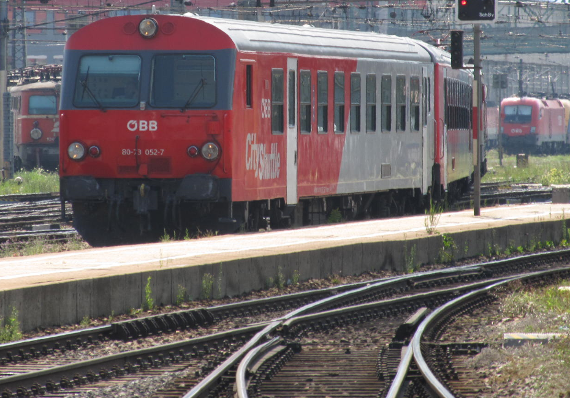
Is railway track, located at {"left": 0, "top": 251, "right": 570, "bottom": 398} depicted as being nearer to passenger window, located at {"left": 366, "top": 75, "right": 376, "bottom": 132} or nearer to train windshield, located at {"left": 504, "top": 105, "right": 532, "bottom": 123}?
passenger window, located at {"left": 366, "top": 75, "right": 376, "bottom": 132}

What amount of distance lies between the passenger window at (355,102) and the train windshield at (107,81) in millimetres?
4170

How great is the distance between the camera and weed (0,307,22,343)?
307 inches

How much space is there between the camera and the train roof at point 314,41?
1355 centimetres

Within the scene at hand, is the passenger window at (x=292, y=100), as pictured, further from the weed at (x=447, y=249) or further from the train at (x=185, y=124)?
the weed at (x=447, y=249)

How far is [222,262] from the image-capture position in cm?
1038

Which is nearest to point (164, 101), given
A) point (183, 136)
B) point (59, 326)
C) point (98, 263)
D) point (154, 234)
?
point (183, 136)

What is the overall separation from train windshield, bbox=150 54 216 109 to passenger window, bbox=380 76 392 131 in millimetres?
4776

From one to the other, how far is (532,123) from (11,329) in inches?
2187

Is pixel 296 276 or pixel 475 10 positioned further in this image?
pixel 475 10

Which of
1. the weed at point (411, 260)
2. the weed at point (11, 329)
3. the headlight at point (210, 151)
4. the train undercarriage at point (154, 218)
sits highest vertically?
the headlight at point (210, 151)

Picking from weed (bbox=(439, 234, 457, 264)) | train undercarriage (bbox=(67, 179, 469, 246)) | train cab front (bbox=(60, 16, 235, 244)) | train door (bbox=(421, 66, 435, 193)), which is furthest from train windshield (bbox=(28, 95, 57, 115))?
weed (bbox=(439, 234, 457, 264))

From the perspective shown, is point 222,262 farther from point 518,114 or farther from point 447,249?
point 518,114

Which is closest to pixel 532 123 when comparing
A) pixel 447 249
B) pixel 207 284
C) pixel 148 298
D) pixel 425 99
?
pixel 425 99

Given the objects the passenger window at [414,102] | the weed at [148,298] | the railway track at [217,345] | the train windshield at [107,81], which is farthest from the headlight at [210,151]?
the passenger window at [414,102]
